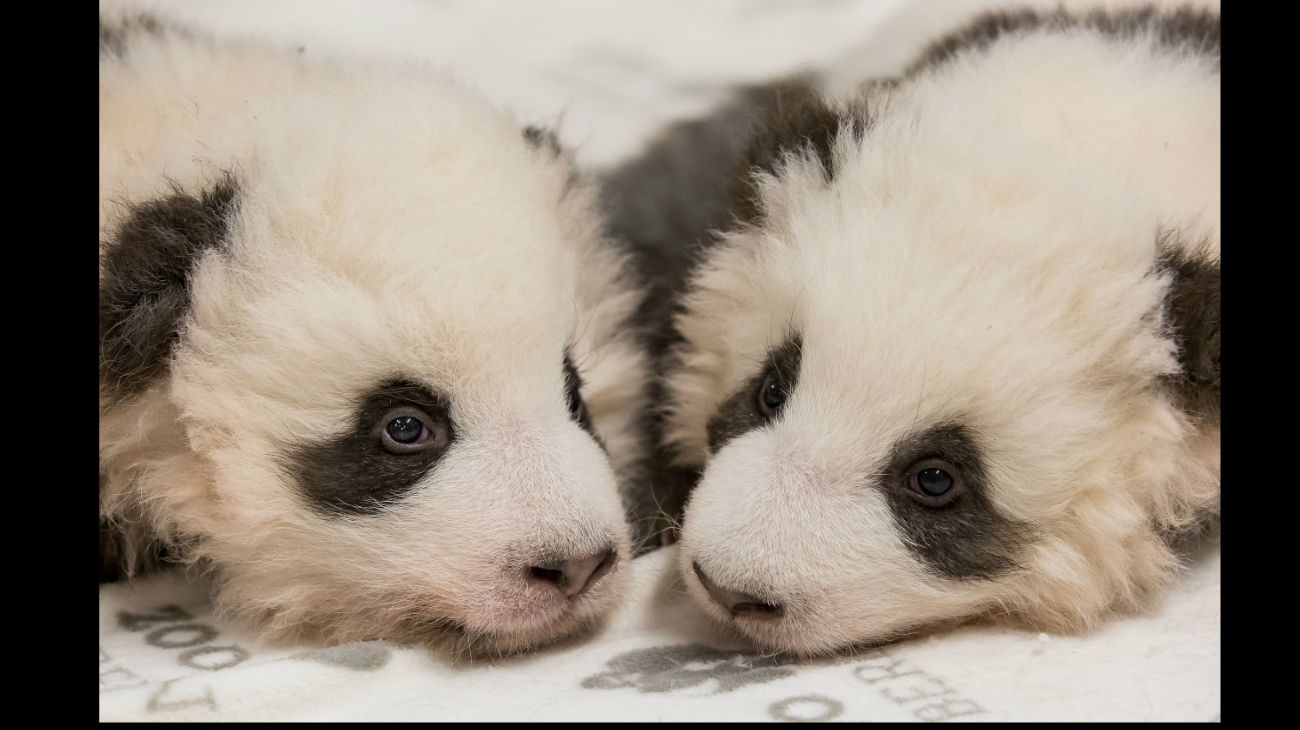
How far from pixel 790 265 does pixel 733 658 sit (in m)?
0.79

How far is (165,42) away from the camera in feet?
9.79

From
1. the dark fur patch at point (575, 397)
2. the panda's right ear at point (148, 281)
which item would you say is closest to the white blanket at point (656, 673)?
the dark fur patch at point (575, 397)

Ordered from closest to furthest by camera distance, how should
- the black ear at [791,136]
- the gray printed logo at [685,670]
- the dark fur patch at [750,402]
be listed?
the gray printed logo at [685,670], the dark fur patch at [750,402], the black ear at [791,136]

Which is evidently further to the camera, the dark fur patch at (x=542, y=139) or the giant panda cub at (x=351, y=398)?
the dark fur patch at (x=542, y=139)

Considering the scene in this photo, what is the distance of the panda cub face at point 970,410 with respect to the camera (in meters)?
2.26

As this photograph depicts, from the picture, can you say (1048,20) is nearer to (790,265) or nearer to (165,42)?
(790,265)

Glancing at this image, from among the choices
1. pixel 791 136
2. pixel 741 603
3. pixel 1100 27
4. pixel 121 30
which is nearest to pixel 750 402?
pixel 741 603

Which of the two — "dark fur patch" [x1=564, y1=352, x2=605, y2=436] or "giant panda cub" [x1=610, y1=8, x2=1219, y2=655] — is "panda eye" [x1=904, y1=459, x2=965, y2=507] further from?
"dark fur patch" [x1=564, y1=352, x2=605, y2=436]

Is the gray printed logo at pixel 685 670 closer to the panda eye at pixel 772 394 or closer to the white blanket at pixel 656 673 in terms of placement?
the white blanket at pixel 656 673

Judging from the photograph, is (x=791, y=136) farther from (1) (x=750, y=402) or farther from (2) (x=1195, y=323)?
(2) (x=1195, y=323)

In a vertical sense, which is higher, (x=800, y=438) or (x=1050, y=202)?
(x=1050, y=202)

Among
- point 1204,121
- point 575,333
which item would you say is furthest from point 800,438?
point 1204,121

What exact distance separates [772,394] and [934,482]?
0.38 meters

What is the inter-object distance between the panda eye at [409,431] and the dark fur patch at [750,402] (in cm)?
62
